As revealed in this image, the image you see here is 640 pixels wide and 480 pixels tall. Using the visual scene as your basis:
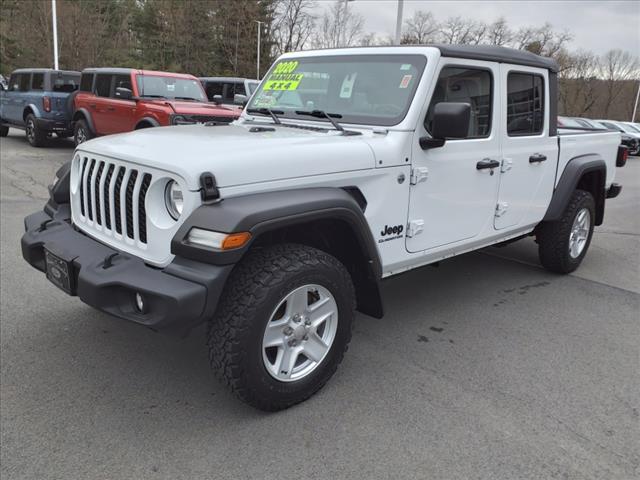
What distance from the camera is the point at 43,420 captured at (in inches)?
105

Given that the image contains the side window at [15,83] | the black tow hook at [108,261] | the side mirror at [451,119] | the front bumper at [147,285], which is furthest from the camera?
the side window at [15,83]

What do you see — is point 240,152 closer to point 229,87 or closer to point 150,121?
point 150,121

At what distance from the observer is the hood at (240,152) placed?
2.45 metres

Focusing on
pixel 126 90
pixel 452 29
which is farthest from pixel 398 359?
pixel 452 29

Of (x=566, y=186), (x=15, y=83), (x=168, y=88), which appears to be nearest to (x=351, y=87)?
(x=566, y=186)

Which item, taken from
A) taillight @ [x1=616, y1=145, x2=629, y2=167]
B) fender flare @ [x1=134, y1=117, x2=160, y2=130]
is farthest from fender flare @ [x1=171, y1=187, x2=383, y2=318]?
fender flare @ [x1=134, y1=117, x2=160, y2=130]

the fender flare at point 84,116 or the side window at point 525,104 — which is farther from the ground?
the side window at point 525,104

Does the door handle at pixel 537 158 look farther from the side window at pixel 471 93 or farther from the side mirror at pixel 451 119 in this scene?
the side mirror at pixel 451 119

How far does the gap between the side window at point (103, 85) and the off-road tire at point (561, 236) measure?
927cm

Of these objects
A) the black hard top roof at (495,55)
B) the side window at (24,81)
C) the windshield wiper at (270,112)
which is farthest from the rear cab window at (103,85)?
the black hard top roof at (495,55)

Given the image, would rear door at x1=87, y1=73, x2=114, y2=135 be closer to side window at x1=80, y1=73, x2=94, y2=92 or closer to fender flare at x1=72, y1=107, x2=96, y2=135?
fender flare at x1=72, y1=107, x2=96, y2=135

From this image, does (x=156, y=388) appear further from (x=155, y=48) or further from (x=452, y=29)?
(x=155, y=48)

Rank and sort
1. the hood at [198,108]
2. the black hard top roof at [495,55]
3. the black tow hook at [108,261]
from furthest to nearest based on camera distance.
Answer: the hood at [198,108]
the black hard top roof at [495,55]
the black tow hook at [108,261]

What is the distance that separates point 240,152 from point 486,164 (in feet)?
6.42
